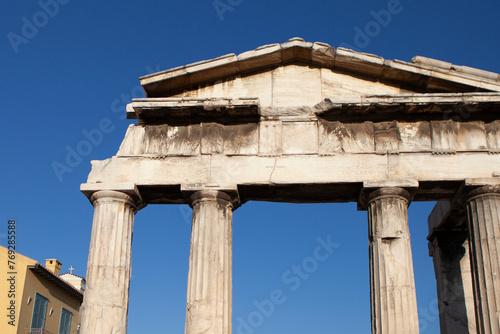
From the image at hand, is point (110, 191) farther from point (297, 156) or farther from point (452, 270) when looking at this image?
point (452, 270)

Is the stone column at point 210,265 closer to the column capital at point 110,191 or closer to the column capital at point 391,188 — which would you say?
the column capital at point 110,191

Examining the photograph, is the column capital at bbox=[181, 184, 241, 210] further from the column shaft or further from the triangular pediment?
the triangular pediment

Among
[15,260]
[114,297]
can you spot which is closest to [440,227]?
[114,297]

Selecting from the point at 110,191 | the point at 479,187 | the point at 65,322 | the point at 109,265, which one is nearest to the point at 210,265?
the point at 109,265

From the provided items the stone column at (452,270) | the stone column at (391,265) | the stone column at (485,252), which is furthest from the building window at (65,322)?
the stone column at (485,252)

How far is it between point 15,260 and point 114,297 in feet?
43.4

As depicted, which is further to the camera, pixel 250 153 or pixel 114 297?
pixel 250 153

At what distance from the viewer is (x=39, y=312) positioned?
1090 inches

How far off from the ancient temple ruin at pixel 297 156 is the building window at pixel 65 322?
57.2 feet

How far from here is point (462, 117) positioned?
1491cm

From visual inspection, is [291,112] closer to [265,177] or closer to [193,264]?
[265,177]

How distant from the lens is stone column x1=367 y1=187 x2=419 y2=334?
13086mm

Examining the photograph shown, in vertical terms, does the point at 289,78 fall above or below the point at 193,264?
above

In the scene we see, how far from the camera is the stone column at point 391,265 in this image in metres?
13.1
